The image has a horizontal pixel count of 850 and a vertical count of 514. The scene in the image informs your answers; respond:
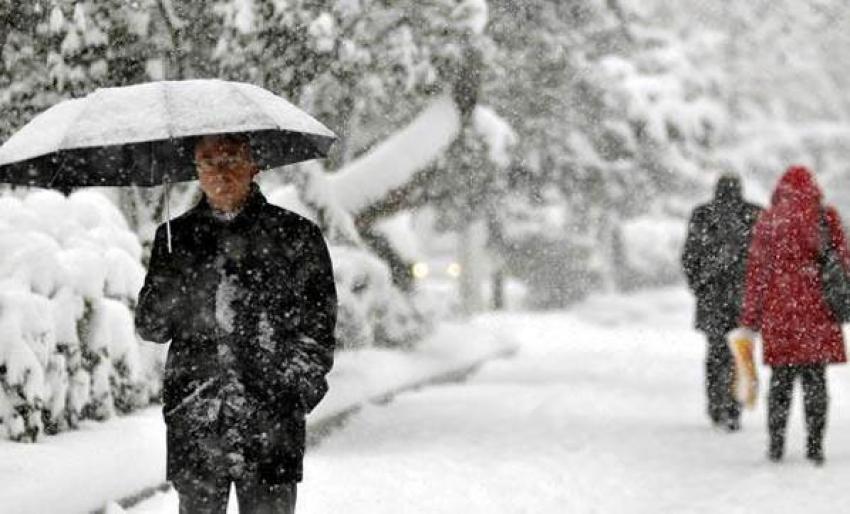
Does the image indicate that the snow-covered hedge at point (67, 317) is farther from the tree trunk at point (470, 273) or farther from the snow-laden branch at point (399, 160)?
the tree trunk at point (470, 273)

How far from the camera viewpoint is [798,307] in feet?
28.6

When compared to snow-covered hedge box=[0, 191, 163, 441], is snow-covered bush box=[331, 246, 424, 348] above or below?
below

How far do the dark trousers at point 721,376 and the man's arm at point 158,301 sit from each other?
7.08 metres

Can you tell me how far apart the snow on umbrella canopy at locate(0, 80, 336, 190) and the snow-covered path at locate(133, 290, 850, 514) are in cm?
231

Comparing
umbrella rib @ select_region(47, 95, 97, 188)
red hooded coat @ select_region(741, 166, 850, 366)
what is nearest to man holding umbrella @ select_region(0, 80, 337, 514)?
umbrella rib @ select_region(47, 95, 97, 188)

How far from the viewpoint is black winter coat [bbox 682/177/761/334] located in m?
10.7

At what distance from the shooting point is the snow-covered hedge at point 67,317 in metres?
7.00

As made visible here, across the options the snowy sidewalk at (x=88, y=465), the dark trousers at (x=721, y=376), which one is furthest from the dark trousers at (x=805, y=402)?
the snowy sidewalk at (x=88, y=465)

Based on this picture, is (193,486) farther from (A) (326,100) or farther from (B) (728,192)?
(A) (326,100)

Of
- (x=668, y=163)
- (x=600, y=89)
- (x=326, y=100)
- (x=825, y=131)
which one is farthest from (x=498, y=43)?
(x=825, y=131)

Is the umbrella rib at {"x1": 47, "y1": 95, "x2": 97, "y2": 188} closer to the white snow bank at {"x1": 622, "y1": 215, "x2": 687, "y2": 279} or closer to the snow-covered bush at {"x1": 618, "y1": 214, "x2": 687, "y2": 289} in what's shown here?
the snow-covered bush at {"x1": 618, "y1": 214, "x2": 687, "y2": 289}

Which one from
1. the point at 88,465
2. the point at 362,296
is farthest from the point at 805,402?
the point at 362,296

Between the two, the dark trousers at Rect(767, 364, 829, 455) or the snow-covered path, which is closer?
the snow-covered path

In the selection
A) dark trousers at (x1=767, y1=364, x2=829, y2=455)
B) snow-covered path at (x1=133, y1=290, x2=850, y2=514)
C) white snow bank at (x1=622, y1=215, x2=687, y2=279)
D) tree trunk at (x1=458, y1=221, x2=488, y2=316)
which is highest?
dark trousers at (x1=767, y1=364, x2=829, y2=455)
